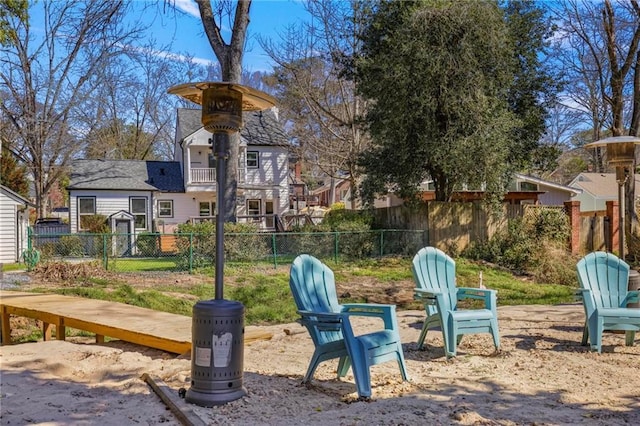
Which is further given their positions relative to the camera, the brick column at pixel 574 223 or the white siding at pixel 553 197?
the white siding at pixel 553 197

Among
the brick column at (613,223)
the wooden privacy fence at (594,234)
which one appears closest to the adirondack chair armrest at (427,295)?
the wooden privacy fence at (594,234)

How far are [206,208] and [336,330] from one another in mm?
23628

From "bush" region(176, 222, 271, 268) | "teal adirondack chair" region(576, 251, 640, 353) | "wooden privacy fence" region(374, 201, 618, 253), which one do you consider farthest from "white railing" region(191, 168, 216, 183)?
"teal adirondack chair" region(576, 251, 640, 353)

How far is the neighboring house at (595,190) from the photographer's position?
1267 inches

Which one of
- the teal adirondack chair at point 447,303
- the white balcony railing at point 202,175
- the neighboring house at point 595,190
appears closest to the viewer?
the teal adirondack chair at point 447,303

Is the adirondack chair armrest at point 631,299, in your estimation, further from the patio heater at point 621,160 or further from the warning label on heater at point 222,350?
the warning label on heater at point 222,350

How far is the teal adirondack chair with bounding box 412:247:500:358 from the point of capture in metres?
5.34

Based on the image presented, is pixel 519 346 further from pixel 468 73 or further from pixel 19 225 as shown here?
pixel 19 225

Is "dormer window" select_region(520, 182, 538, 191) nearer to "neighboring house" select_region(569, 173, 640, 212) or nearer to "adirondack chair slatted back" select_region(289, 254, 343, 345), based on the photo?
"neighboring house" select_region(569, 173, 640, 212)

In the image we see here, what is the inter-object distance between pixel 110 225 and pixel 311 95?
10210mm

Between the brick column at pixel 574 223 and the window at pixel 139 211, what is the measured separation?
17742 mm

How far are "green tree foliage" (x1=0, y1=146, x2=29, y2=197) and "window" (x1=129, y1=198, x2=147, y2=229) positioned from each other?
7.47 meters

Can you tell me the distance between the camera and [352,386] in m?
4.54

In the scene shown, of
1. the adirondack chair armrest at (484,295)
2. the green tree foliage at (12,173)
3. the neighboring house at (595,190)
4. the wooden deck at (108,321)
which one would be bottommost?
the wooden deck at (108,321)
